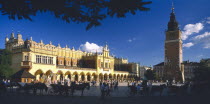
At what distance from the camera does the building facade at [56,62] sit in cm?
3547

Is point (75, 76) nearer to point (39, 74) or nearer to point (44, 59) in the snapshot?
point (39, 74)

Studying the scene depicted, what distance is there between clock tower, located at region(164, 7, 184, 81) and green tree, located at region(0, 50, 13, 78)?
4744cm

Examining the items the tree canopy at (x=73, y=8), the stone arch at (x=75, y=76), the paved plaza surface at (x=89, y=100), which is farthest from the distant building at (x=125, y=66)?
the tree canopy at (x=73, y=8)

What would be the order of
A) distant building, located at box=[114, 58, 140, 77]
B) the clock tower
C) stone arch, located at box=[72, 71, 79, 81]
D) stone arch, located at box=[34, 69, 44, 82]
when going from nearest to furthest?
1. stone arch, located at box=[34, 69, 44, 82]
2. stone arch, located at box=[72, 71, 79, 81]
3. the clock tower
4. distant building, located at box=[114, 58, 140, 77]

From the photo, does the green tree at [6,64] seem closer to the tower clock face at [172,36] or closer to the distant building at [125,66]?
the distant building at [125,66]

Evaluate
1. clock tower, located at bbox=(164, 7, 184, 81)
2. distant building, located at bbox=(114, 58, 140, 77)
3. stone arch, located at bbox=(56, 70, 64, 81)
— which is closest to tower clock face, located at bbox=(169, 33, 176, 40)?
clock tower, located at bbox=(164, 7, 184, 81)

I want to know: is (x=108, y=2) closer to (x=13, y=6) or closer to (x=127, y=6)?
(x=127, y=6)

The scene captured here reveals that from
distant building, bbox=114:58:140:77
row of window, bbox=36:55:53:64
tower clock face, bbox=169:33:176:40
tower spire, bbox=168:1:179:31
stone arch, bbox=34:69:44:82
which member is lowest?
stone arch, bbox=34:69:44:82

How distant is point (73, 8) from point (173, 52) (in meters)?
64.3

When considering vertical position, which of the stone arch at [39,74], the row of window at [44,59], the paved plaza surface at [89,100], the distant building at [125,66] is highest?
the row of window at [44,59]

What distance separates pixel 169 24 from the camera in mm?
69688

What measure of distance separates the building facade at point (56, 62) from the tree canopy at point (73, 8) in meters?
30.9

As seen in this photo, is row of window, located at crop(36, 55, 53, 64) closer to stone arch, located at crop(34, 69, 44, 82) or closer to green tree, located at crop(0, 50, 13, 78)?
stone arch, located at crop(34, 69, 44, 82)

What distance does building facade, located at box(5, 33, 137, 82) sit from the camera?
3547 centimetres
